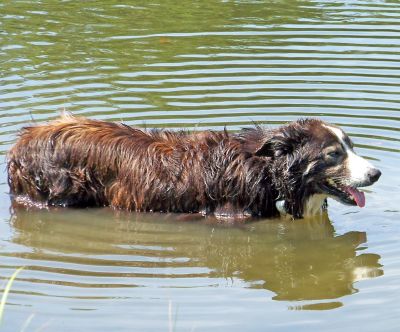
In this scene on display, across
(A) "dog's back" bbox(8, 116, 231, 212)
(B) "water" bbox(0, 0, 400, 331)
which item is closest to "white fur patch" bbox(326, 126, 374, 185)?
(B) "water" bbox(0, 0, 400, 331)

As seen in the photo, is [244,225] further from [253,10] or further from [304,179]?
[253,10]

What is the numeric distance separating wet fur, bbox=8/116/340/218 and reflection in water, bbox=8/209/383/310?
20 cm

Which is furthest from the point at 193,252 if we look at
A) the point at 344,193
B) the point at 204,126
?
the point at 204,126

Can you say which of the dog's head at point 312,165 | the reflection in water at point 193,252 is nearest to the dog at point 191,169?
the dog's head at point 312,165

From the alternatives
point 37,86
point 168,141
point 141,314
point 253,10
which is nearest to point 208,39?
point 253,10

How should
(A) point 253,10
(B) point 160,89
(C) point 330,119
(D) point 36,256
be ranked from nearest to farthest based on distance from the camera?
1. (D) point 36,256
2. (C) point 330,119
3. (B) point 160,89
4. (A) point 253,10

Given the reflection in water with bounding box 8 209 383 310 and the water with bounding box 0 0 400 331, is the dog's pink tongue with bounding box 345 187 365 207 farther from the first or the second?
the reflection in water with bounding box 8 209 383 310

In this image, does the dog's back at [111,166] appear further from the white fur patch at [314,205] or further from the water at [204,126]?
the white fur patch at [314,205]

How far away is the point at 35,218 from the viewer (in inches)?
456

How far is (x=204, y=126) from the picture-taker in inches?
531

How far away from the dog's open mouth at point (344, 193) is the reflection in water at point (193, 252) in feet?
0.99

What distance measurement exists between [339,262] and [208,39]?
7.21 m

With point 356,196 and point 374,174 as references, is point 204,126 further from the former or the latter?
point 374,174

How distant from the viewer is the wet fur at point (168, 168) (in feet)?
37.3
